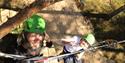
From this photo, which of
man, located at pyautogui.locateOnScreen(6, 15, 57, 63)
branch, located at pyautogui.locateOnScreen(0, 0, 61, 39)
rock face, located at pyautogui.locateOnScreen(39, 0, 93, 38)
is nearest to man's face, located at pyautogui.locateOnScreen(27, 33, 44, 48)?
man, located at pyautogui.locateOnScreen(6, 15, 57, 63)

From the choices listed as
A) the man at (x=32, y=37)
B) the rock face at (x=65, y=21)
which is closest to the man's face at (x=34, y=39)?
the man at (x=32, y=37)

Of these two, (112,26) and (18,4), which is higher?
(18,4)

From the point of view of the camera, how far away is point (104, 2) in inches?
207

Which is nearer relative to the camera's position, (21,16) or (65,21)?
(21,16)

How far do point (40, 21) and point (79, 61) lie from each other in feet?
2.36

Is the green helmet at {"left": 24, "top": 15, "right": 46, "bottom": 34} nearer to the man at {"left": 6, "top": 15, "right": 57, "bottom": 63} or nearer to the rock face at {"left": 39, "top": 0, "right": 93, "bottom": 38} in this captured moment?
the man at {"left": 6, "top": 15, "right": 57, "bottom": 63}

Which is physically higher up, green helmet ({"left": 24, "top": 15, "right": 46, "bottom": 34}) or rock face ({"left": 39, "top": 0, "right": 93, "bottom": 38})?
green helmet ({"left": 24, "top": 15, "right": 46, "bottom": 34})

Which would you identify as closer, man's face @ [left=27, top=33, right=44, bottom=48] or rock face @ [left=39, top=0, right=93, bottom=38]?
man's face @ [left=27, top=33, right=44, bottom=48]

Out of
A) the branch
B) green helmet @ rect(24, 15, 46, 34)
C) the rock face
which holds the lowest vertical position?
the rock face

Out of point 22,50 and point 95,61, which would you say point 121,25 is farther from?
point 22,50

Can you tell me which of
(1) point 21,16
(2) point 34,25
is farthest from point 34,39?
(1) point 21,16

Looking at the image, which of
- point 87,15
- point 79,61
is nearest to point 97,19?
point 87,15

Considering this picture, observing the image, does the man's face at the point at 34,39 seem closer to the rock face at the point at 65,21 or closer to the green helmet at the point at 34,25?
the green helmet at the point at 34,25

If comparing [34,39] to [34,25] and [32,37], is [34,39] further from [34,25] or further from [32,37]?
[34,25]
